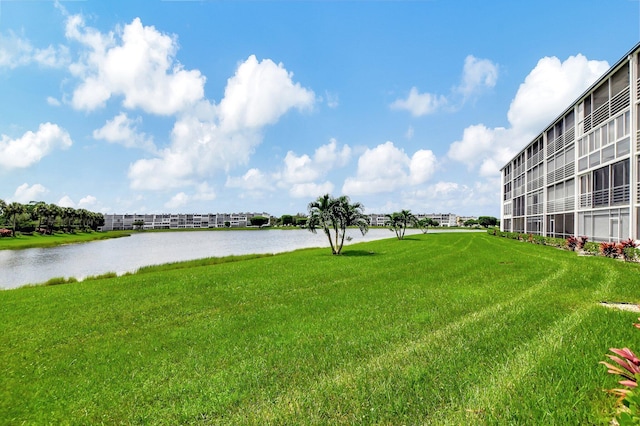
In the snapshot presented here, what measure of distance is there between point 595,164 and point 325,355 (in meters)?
31.7

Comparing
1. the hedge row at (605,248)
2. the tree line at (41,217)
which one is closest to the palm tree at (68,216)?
the tree line at (41,217)

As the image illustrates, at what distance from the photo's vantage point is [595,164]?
1054 inches

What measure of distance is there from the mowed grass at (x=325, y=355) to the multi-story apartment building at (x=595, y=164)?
13670mm

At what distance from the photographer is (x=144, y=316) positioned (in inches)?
423

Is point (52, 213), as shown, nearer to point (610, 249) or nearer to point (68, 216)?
point (68, 216)

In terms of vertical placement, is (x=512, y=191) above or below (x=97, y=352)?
above

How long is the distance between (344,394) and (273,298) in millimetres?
7784

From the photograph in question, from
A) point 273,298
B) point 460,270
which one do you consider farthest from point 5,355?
point 460,270

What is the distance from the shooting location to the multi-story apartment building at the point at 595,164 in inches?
843

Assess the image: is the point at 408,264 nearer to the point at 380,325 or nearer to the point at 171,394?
the point at 380,325

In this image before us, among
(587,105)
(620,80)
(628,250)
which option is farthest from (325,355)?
(587,105)

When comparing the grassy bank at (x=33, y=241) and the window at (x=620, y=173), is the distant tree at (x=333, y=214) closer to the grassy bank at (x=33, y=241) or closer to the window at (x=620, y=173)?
the window at (x=620, y=173)

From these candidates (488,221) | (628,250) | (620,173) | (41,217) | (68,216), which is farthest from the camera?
(488,221)

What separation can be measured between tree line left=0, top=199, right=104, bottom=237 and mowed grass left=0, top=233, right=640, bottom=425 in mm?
96953
